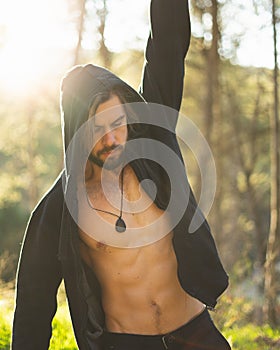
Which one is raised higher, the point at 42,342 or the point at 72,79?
the point at 72,79

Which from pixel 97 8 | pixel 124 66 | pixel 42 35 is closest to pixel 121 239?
pixel 97 8

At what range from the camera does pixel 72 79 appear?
11.0 feet

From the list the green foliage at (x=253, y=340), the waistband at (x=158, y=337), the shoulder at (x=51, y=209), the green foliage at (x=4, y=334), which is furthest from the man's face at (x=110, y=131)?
the green foliage at (x=253, y=340)

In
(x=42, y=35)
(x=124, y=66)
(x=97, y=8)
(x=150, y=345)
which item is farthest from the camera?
(x=124, y=66)

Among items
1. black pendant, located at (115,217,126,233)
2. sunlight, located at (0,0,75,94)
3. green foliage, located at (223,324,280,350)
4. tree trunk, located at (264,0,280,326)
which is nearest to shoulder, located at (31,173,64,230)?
black pendant, located at (115,217,126,233)

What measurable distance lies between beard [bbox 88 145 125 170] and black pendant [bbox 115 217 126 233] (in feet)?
0.79

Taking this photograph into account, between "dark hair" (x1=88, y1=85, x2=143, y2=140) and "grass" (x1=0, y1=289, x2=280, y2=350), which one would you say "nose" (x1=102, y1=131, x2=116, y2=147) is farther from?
"grass" (x1=0, y1=289, x2=280, y2=350)

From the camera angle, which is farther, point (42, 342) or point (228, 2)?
point (228, 2)

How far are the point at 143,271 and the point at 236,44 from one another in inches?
542

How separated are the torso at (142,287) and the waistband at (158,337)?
0.03 meters

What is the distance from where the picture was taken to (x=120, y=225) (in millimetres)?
3340

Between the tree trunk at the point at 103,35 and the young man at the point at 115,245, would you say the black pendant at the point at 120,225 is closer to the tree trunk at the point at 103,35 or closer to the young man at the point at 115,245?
the young man at the point at 115,245

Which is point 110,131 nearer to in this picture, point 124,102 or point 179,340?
point 124,102

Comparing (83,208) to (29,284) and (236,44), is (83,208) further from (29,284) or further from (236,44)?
(236,44)
